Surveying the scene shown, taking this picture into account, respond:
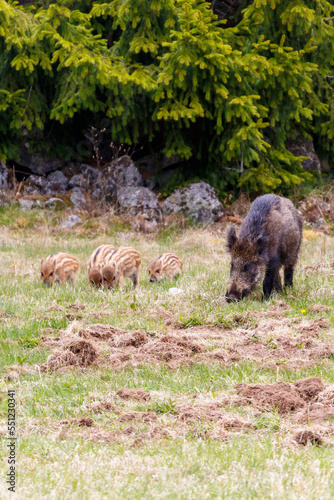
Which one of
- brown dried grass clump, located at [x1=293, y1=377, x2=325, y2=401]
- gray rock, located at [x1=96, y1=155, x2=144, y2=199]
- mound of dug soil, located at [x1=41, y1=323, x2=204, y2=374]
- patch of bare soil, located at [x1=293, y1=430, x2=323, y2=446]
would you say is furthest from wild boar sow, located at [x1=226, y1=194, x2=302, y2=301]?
gray rock, located at [x1=96, y1=155, x2=144, y2=199]

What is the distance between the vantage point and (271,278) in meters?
8.32

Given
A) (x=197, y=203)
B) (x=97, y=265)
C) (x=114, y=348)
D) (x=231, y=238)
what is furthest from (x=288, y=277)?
(x=197, y=203)

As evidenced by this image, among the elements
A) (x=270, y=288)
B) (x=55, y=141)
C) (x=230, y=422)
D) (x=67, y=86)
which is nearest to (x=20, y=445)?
(x=230, y=422)

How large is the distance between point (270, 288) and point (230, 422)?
161 inches

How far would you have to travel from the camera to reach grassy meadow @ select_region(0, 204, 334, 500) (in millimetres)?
3471

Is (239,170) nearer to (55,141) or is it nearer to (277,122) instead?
(277,122)

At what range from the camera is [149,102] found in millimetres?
15164

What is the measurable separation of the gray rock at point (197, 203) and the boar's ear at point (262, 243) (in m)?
7.18

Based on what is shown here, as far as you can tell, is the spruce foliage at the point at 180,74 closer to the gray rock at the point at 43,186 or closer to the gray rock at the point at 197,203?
the gray rock at the point at 197,203

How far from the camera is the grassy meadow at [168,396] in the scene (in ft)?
11.4

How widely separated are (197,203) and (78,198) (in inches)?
114

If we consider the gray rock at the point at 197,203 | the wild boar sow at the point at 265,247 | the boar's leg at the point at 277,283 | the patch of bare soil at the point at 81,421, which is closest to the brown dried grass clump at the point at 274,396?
the patch of bare soil at the point at 81,421

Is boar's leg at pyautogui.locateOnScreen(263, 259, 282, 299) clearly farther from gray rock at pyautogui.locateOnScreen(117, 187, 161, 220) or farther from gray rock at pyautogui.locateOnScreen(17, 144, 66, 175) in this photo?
gray rock at pyautogui.locateOnScreen(17, 144, 66, 175)

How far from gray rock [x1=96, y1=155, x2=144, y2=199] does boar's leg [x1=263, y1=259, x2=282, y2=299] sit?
309 inches
